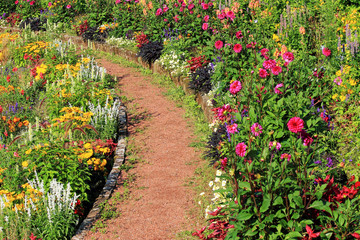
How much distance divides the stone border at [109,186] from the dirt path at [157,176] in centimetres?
11

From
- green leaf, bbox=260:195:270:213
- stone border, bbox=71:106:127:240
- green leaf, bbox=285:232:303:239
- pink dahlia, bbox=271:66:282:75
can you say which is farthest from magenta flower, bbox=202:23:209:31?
green leaf, bbox=285:232:303:239

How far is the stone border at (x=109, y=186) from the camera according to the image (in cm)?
484

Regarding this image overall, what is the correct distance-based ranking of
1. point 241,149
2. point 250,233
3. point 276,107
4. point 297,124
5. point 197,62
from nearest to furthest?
1. point 250,233
2. point 241,149
3. point 297,124
4. point 276,107
5. point 197,62

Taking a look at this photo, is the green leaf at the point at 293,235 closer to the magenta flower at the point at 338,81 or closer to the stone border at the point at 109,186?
the stone border at the point at 109,186

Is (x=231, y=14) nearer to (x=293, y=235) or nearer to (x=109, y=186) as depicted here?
(x=109, y=186)

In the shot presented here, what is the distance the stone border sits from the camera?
484cm

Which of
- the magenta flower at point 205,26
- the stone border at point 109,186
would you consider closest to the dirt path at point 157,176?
the stone border at point 109,186

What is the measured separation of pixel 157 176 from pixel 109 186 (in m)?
0.72

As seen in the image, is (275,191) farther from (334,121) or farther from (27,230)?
(27,230)

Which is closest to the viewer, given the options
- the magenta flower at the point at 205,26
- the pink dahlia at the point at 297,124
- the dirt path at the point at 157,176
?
the pink dahlia at the point at 297,124

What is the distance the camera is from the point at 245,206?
3.51m

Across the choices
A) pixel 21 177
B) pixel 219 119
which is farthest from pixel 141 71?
pixel 21 177

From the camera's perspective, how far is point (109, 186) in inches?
220

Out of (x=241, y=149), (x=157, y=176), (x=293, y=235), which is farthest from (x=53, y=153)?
(x=293, y=235)
